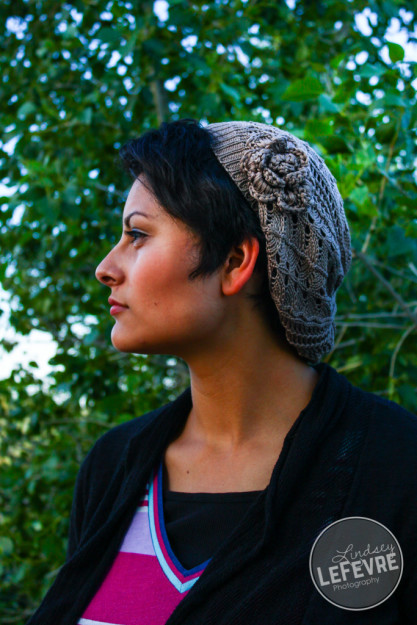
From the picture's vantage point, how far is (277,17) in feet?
10.4

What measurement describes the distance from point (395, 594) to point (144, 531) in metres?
0.57

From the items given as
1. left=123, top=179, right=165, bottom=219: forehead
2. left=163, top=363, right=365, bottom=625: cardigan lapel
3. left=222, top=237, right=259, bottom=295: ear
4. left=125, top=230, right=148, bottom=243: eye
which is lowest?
left=163, top=363, right=365, bottom=625: cardigan lapel

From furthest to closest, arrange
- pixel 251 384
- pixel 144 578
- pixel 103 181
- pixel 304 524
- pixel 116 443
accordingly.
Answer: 1. pixel 103 181
2. pixel 116 443
3. pixel 251 384
4. pixel 144 578
5. pixel 304 524

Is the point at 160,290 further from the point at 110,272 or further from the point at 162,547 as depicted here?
the point at 162,547

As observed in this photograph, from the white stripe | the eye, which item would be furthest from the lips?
the white stripe

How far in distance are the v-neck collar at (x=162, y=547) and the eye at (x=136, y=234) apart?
0.56 metres

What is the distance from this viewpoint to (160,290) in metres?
1.40

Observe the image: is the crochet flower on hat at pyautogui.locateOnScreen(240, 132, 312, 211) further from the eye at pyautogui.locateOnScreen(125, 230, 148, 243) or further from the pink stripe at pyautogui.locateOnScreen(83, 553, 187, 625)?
the pink stripe at pyautogui.locateOnScreen(83, 553, 187, 625)

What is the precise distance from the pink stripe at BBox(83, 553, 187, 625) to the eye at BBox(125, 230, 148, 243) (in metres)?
0.70

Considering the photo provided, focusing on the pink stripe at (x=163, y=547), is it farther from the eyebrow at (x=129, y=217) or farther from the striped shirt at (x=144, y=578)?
the eyebrow at (x=129, y=217)

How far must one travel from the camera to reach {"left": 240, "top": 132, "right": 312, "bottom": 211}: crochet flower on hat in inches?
54.7

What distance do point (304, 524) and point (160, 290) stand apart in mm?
562

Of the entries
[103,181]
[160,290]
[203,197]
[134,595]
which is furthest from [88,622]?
[103,181]

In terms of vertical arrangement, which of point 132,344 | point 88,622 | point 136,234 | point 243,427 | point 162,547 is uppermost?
point 136,234
